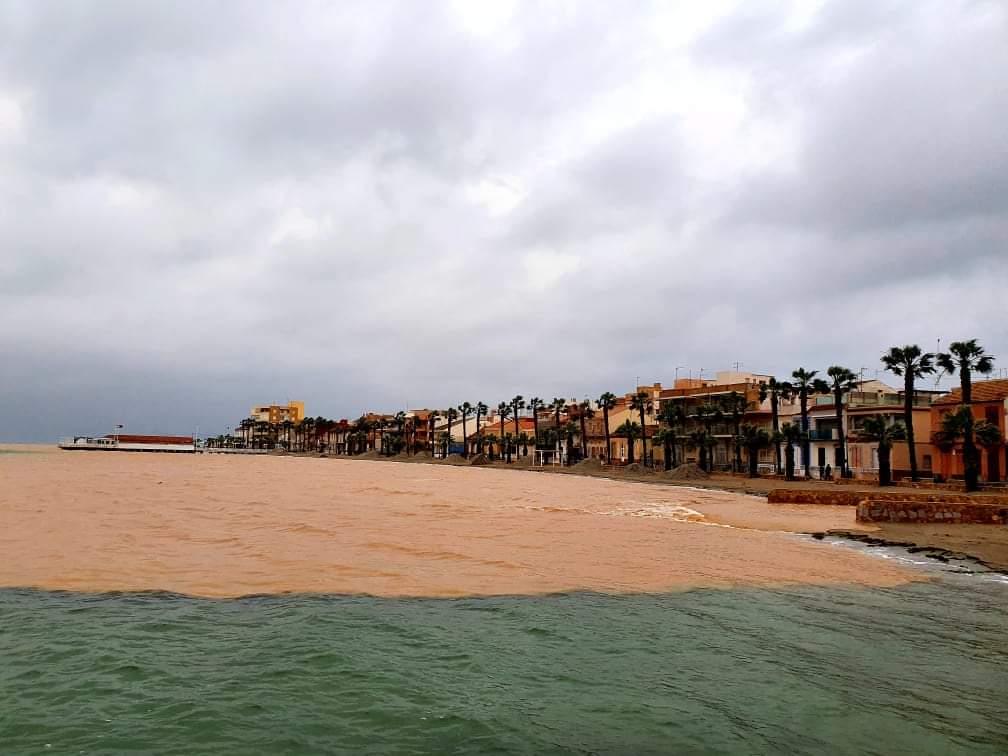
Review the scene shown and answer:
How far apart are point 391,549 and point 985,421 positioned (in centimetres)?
4391

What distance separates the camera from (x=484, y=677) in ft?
28.7

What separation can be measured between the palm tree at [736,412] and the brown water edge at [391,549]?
136ft

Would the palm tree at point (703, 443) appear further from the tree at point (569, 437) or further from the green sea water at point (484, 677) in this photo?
the green sea water at point (484, 677)

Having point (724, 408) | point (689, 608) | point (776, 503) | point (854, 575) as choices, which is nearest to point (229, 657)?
point (689, 608)

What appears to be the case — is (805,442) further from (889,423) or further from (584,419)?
(584,419)

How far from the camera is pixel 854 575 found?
57.6ft

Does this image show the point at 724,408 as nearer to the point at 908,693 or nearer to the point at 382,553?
the point at 382,553

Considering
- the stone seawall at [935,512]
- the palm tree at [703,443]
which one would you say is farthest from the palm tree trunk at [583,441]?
the stone seawall at [935,512]

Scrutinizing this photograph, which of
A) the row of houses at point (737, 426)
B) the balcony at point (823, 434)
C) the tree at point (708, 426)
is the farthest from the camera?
the tree at point (708, 426)

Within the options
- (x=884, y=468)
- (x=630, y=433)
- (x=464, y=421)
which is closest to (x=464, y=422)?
(x=464, y=421)

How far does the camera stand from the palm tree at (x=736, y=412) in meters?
75.1

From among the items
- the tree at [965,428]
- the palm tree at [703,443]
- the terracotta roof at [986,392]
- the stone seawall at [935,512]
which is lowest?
the stone seawall at [935,512]

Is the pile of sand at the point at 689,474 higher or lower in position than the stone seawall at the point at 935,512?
lower

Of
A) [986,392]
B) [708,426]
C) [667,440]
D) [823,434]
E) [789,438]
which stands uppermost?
[986,392]
